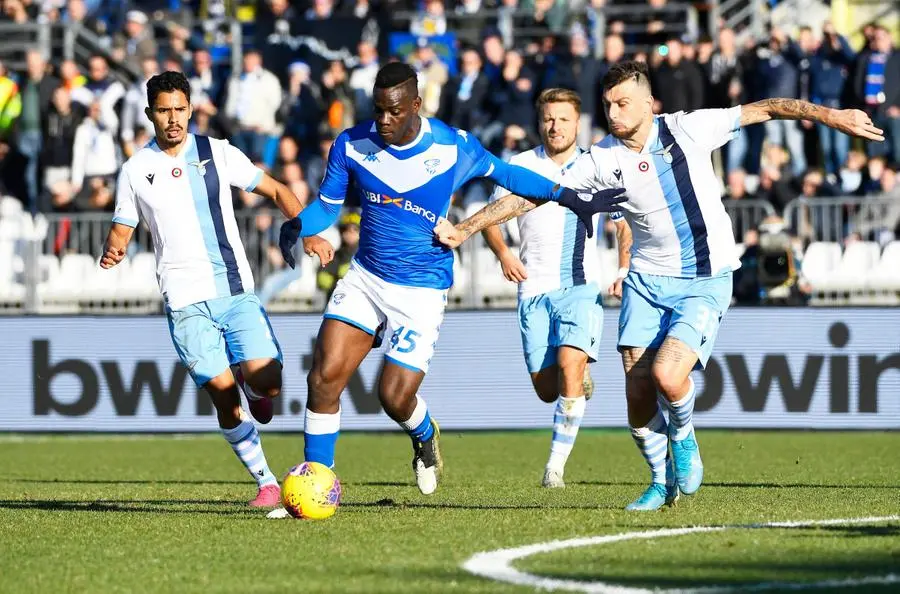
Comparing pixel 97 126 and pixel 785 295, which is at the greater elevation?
pixel 97 126

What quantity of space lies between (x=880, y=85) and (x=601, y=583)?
47.8 feet

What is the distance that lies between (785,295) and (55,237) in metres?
8.34

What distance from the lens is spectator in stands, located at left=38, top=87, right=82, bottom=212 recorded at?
21406mm

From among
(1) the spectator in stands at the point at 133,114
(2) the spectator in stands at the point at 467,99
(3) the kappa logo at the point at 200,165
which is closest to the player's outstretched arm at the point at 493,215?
(3) the kappa logo at the point at 200,165

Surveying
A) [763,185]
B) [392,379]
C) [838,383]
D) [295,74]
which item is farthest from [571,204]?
[295,74]

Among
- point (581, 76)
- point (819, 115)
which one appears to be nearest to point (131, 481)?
point (819, 115)

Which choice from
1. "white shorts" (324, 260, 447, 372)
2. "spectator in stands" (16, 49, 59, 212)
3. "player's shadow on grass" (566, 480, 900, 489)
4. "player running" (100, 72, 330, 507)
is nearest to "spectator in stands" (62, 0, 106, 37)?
"spectator in stands" (16, 49, 59, 212)

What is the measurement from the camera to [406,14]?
2341cm

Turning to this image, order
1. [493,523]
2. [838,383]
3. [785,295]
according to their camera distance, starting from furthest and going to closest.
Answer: [785,295]
[838,383]
[493,523]

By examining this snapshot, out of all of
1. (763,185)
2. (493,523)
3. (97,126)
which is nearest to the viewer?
(493,523)

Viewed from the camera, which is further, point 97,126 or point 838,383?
point 97,126

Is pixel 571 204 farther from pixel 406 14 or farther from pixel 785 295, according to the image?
pixel 406 14

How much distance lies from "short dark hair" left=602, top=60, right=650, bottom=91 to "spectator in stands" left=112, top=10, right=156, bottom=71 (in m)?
15.9

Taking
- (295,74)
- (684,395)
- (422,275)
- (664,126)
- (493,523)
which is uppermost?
(295,74)
